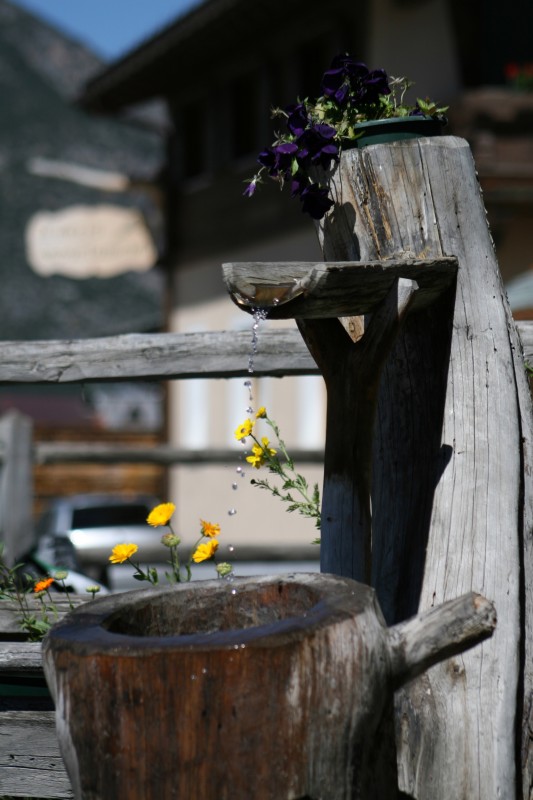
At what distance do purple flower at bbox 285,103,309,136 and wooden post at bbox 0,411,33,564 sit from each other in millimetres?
4235

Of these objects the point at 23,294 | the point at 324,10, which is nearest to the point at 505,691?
the point at 324,10

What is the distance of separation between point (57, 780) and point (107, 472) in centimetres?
1607

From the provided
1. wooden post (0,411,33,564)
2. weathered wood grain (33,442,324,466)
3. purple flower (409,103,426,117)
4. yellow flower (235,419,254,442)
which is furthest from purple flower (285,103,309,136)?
weathered wood grain (33,442,324,466)

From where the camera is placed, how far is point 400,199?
9.24ft

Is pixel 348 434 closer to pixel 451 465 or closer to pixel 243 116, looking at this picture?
pixel 451 465

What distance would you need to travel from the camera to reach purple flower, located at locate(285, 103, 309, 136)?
9.55ft

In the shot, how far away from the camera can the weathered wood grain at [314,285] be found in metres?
2.43

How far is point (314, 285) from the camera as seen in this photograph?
2439mm

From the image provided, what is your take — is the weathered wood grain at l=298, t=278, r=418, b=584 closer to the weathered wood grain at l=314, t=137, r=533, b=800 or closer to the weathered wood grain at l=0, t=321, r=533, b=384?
the weathered wood grain at l=314, t=137, r=533, b=800

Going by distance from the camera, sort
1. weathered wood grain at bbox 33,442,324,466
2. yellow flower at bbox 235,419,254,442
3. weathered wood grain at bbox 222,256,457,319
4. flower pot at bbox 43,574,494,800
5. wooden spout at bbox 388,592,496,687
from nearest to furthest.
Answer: flower pot at bbox 43,574,494,800 < wooden spout at bbox 388,592,496,687 < weathered wood grain at bbox 222,256,457,319 < yellow flower at bbox 235,419,254,442 < weathered wood grain at bbox 33,442,324,466

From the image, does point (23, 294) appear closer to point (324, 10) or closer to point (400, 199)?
point (324, 10)

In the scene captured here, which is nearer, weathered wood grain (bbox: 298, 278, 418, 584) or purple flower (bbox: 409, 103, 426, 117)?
weathered wood grain (bbox: 298, 278, 418, 584)

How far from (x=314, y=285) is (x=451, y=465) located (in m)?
0.60

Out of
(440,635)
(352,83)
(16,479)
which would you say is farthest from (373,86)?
(16,479)
